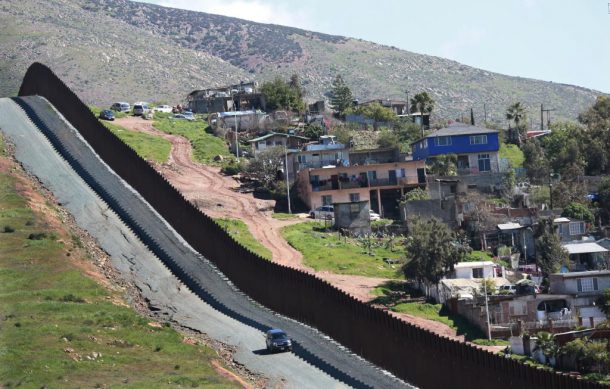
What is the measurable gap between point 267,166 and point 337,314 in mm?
66861

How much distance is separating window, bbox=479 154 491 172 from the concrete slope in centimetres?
3748

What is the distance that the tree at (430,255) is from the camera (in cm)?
10312

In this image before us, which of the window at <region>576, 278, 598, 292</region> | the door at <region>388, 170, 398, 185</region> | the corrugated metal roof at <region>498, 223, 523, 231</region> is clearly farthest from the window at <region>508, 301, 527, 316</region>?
the door at <region>388, 170, 398, 185</region>

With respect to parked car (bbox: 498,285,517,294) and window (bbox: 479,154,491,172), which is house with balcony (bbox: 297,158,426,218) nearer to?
window (bbox: 479,154,491,172)

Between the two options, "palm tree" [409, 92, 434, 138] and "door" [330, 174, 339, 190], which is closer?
"door" [330, 174, 339, 190]

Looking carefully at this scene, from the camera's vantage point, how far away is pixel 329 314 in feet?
249

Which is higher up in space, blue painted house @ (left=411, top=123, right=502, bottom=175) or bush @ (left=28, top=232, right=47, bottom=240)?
blue painted house @ (left=411, top=123, right=502, bottom=175)

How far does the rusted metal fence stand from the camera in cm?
5949

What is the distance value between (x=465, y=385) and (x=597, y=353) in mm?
19304

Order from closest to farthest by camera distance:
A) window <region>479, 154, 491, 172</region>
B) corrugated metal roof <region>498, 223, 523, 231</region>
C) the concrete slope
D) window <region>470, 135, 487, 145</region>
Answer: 1. the concrete slope
2. corrugated metal roof <region>498, 223, 523, 231</region>
3. window <region>479, 154, 491, 172</region>
4. window <region>470, 135, 487, 145</region>

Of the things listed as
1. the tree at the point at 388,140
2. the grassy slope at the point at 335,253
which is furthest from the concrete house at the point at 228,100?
the grassy slope at the point at 335,253

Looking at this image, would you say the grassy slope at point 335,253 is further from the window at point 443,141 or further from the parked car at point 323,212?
the window at point 443,141

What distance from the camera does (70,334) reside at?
6931cm

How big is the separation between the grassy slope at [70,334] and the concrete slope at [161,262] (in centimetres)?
306
